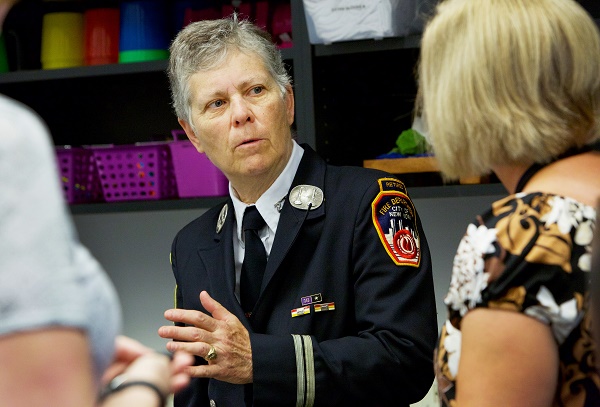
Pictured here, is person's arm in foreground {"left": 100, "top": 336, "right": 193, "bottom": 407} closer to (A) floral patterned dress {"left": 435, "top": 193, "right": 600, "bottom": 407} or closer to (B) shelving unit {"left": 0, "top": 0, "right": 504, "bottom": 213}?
(A) floral patterned dress {"left": 435, "top": 193, "right": 600, "bottom": 407}

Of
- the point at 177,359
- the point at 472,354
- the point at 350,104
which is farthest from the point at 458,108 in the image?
the point at 350,104

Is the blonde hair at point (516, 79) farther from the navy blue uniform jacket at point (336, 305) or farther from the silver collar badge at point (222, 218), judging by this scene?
the silver collar badge at point (222, 218)

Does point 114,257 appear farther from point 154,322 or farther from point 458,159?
point 458,159

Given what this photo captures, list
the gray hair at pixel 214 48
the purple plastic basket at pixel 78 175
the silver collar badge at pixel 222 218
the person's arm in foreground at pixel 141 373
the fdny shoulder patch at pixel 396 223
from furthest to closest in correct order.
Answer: the purple plastic basket at pixel 78 175 → the silver collar badge at pixel 222 218 → the gray hair at pixel 214 48 → the fdny shoulder patch at pixel 396 223 → the person's arm in foreground at pixel 141 373

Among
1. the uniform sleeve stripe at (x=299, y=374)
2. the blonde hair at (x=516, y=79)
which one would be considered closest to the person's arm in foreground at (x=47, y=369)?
the blonde hair at (x=516, y=79)

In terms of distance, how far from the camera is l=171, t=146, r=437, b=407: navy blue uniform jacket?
1.64 m

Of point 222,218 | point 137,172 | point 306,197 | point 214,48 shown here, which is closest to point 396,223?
point 306,197

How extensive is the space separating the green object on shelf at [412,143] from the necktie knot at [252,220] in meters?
0.60

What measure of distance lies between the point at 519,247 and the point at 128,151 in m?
1.66

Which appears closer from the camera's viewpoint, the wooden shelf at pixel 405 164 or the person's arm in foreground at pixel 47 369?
the person's arm in foreground at pixel 47 369

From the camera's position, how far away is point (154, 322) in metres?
2.94

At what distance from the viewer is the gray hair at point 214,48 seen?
1.84 meters

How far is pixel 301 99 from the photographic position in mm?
2209

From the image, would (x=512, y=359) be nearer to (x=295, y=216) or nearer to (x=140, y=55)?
(x=295, y=216)
